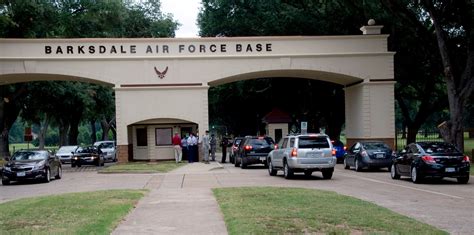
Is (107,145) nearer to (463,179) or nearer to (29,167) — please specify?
(29,167)

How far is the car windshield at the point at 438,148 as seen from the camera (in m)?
22.3

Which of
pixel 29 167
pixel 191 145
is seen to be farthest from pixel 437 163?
pixel 191 145

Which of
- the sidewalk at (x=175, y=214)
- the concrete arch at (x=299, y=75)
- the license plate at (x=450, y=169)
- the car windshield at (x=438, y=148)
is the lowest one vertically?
the sidewalk at (x=175, y=214)

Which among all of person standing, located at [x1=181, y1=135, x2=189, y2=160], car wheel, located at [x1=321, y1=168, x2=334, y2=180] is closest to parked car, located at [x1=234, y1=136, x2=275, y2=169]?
person standing, located at [x1=181, y1=135, x2=189, y2=160]

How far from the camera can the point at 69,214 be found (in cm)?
1285

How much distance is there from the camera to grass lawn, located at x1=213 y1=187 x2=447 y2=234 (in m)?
10.5

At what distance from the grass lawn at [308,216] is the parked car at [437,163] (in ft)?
21.9

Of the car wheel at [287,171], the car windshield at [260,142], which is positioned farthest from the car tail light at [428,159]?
the car windshield at [260,142]

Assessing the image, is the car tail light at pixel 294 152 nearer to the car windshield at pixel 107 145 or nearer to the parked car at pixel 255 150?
the parked car at pixel 255 150

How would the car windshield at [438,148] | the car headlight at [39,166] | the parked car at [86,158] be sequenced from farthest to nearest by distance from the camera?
1. the parked car at [86,158]
2. the car headlight at [39,166]
3. the car windshield at [438,148]

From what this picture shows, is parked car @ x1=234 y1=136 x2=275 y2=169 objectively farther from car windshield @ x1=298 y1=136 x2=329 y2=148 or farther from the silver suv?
car windshield @ x1=298 y1=136 x2=329 y2=148

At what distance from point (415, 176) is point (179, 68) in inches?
776

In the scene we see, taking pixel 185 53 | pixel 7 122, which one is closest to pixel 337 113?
pixel 185 53

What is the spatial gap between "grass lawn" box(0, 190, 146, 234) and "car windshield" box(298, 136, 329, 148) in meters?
8.11
